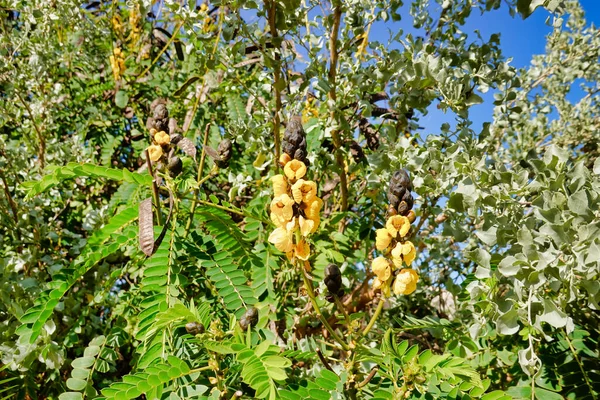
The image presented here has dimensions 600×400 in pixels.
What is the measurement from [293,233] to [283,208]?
92 mm

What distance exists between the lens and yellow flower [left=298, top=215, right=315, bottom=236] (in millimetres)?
1035

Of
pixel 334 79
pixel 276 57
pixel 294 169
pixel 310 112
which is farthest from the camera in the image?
pixel 310 112

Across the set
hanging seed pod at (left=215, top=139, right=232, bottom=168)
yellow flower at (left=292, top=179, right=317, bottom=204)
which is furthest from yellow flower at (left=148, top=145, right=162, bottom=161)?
yellow flower at (left=292, top=179, right=317, bottom=204)

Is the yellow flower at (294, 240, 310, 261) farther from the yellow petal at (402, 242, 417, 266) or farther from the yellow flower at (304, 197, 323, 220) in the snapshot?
the yellow petal at (402, 242, 417, 266)

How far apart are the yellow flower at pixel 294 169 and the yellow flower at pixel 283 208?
0.05m

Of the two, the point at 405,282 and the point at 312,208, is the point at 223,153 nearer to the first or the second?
the point at 312,208

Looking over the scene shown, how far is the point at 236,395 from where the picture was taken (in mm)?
1165

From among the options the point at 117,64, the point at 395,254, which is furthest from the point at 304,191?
the point at 117,64

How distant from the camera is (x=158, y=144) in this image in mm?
1435

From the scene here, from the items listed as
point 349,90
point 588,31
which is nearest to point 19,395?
point 349,90

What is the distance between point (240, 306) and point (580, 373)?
110 cm

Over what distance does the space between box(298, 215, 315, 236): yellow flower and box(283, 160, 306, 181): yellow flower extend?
0.10 m

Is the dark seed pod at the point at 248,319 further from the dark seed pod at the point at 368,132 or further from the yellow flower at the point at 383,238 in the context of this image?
the dark seed pod at the point at 368,132

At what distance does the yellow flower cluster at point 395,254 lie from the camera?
1078 mm
